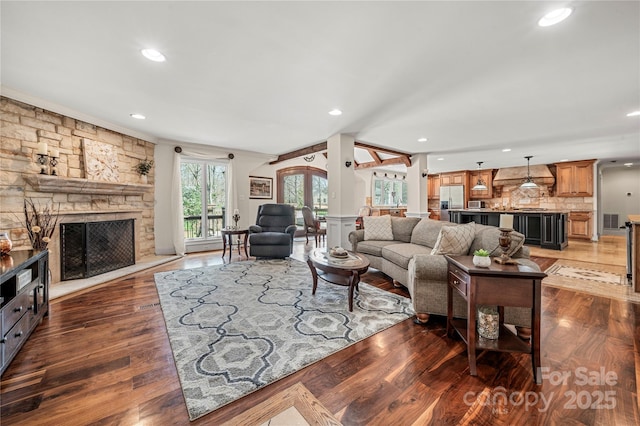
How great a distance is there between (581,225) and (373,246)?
7413 mm

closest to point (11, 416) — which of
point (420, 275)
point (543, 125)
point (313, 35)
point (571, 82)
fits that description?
point (420, 275)

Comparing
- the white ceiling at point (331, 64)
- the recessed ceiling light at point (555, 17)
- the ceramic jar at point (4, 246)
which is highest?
the white ceiling at point (331, 64)

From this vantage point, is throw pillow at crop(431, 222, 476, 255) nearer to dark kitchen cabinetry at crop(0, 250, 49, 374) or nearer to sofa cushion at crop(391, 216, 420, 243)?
sofa cushion at crop(391, 216, 420, 243)

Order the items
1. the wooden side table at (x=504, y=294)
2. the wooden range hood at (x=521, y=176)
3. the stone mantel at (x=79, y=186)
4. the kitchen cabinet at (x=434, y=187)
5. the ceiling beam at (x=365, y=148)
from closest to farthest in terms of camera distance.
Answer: the wooden side table at (x=504, y=294), the stone mantel at (x=79, y=186), the ceiling beam at (x=365, y=148), the wooden range hood at (x=521, y=176), the kitchen cabinet at (x=434, y=187)

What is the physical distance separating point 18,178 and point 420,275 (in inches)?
187

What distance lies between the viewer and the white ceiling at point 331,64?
1722 millimetres

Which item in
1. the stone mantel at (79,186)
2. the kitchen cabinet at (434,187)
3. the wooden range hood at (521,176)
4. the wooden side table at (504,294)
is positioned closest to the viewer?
the wooden side table at (504,294)

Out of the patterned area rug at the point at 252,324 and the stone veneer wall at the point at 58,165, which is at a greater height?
the stone veneer wall at the point at 58,165

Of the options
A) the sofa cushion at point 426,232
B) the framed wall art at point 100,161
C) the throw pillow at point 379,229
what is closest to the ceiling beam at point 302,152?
the throw pillow at point 379,229

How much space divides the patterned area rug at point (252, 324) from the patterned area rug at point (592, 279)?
2.49 meters

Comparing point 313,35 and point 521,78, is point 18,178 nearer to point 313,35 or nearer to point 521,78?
point 313,35

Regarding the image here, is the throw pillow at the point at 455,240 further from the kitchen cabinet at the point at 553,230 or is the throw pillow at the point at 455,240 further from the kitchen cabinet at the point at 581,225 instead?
the kitchen cabinet at the point at 581,225

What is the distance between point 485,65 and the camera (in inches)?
92.7

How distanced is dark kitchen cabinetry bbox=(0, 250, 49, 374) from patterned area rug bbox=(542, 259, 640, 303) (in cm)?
527
